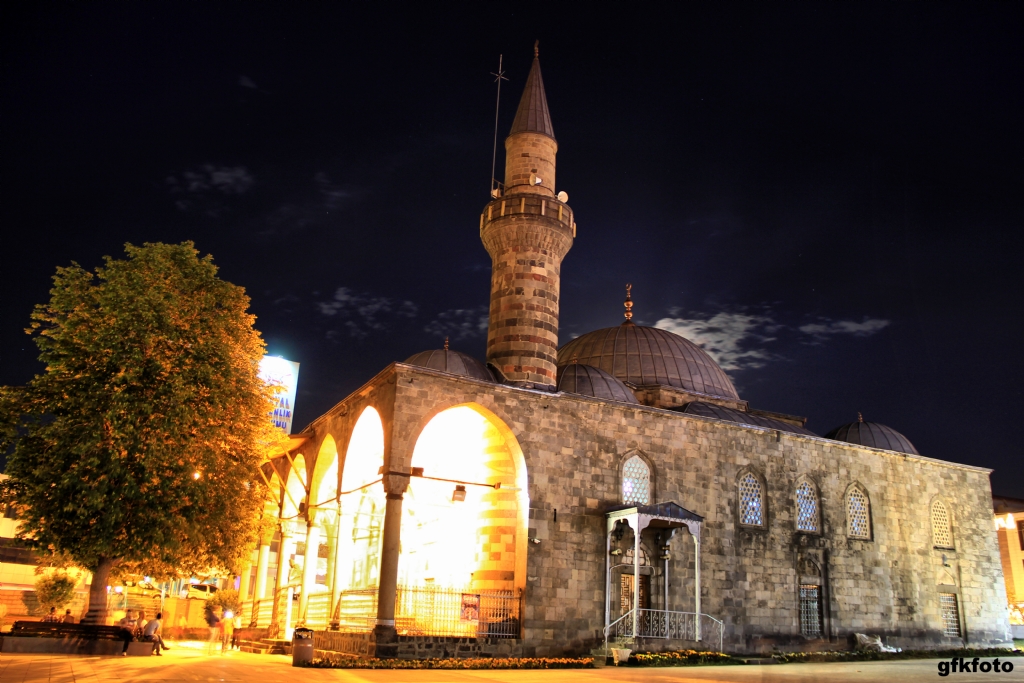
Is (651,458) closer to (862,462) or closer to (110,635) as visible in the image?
(862,462)

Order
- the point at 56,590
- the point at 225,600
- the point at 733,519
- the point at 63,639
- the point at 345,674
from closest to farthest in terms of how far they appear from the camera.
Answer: the point at 345,674 → the point at 63,639 → the point at 733,519 → the point at 56,590 → the point at 225,600

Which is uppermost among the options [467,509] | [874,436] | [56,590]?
[874,436]

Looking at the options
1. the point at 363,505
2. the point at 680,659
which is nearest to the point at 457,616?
the point at 680,659

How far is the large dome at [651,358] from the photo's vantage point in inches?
1014

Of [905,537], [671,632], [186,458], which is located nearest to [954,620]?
[905,537]

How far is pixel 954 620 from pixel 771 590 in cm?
726

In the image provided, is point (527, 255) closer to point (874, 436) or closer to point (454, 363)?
point (454, 363)

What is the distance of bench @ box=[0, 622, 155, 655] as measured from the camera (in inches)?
545

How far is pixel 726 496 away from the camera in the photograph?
64.8ft

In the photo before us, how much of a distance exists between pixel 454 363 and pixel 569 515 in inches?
169

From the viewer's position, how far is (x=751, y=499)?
20.3m

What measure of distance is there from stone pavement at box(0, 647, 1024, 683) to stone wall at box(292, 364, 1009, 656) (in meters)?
3.50

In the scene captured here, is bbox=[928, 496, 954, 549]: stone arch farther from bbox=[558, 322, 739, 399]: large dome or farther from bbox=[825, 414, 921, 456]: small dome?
bbox=[558, 322, 739, 399]: large dome

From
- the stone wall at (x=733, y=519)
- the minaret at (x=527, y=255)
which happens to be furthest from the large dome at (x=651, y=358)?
the minaret at (x=527, y=255)
